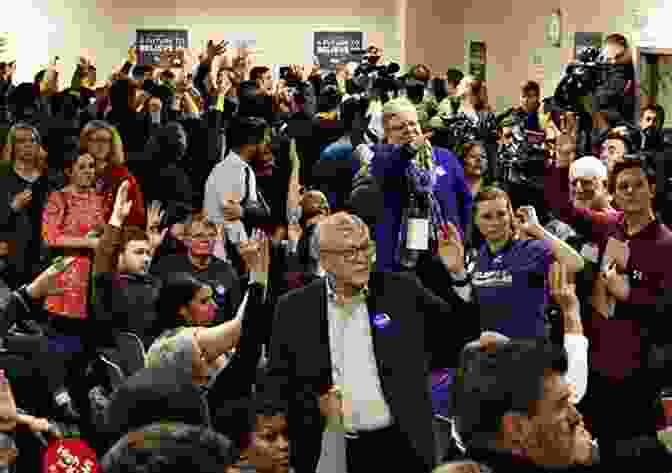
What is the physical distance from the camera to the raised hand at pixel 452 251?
18.6ft

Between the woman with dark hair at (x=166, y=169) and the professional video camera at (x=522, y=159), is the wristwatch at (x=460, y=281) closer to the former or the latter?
the professional video camera at (x=522, y=159)

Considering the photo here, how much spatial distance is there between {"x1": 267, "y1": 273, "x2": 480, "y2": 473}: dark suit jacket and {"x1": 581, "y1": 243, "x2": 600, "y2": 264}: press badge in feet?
4.65

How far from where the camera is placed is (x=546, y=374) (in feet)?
10.7

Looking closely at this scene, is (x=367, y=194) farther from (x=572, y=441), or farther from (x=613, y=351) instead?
(x=572, y=441)

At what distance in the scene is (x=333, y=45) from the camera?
895 inches

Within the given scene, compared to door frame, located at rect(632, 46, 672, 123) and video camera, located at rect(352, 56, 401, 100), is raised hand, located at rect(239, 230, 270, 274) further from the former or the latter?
door frame, located at rect(632, 46, 672, 123)

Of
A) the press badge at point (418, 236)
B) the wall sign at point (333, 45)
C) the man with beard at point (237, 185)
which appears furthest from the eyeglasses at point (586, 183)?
the wall sign at point (333, 45)

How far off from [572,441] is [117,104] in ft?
29.1

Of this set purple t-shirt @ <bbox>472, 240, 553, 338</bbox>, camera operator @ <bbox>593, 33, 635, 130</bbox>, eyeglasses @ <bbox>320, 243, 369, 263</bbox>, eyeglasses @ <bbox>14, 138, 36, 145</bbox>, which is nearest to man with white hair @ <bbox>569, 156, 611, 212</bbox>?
purple t-shirt @ <bbox>472, 240, 553, 338</bbox>

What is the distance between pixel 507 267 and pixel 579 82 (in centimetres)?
633

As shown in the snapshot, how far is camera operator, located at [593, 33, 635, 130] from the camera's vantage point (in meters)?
11.3

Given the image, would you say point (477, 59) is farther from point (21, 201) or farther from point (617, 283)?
point (617, 283)

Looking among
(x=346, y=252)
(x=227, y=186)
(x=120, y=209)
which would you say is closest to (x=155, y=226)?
(x=227, y=186)

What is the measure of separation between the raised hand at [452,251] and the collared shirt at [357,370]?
2.39 ft
